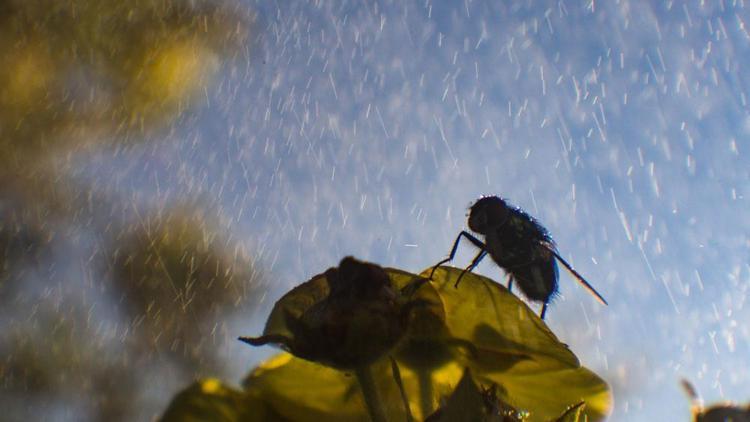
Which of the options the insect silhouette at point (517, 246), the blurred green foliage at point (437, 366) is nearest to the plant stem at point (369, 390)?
the blurred green foliage at point (437, 366)

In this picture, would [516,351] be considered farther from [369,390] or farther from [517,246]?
[517,246]

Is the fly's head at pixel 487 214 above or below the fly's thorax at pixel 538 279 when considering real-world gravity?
above

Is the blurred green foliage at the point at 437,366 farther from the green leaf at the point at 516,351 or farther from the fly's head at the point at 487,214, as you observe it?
the fly's head at the point at 487,214

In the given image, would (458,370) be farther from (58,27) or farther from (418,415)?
(58,27)

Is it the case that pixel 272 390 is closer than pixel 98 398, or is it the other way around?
pixel 272 390

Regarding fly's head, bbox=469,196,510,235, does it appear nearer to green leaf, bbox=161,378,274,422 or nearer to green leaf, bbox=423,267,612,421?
green leaf, bbox=423,267,612,421

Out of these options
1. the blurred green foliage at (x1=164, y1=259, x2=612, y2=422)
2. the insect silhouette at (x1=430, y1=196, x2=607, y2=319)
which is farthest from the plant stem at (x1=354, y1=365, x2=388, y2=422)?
the insect silhouette at (x1=430, y1=196, x2=607, y2=319)

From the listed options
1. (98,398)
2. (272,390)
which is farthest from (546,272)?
(98,398)

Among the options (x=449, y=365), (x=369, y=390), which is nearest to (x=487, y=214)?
(x=449, y=365)

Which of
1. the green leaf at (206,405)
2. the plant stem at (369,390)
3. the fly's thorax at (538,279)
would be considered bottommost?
the green leaf at (206,405)
